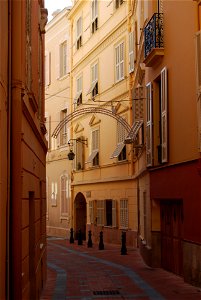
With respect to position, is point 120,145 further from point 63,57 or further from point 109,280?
point 63,57

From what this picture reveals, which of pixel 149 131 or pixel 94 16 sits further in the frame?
pixel 94 16

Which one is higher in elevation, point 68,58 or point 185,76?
point 68,58

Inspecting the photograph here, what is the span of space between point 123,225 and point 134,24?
8981 mm

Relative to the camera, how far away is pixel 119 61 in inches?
1054

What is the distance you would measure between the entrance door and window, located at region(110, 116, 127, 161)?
28.4ft

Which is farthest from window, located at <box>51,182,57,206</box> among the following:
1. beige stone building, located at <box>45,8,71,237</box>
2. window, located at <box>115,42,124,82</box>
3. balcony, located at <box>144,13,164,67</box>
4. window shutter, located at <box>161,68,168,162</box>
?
window shutter, located at <box>161,68,168,162</box>

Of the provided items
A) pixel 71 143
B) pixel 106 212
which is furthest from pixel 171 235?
pixel 71 143

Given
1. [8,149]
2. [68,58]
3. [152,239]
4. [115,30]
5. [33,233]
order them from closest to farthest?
[8,149], [33,233], [152,239], [115,30], [68,58]

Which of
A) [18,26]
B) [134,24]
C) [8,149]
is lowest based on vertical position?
[8,149]

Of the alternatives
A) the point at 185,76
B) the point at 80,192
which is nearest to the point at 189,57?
the point at 185,76

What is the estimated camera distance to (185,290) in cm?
1263

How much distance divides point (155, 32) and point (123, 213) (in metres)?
12.0

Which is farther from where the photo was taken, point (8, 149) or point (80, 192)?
point (80, 192)

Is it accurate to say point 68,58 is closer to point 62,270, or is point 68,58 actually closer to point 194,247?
point 62,270
